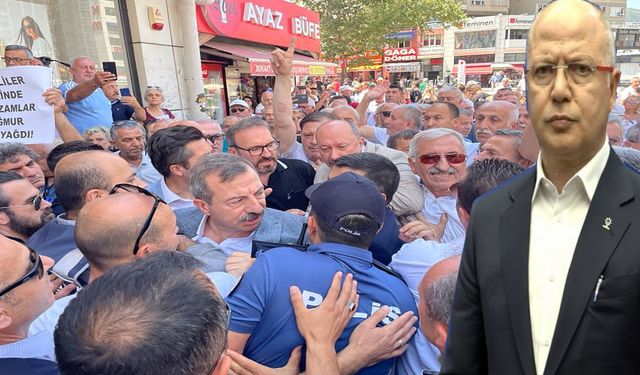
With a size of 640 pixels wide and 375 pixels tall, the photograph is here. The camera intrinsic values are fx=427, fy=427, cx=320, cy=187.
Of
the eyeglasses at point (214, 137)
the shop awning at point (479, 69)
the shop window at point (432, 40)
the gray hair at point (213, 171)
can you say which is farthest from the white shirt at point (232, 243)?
the shop window at point (432, 40)

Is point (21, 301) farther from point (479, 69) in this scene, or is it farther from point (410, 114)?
point (479, 69)

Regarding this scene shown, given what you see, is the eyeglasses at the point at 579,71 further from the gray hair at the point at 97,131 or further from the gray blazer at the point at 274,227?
the gray hair at the point at 97,131

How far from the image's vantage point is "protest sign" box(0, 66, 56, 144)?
10.9ft

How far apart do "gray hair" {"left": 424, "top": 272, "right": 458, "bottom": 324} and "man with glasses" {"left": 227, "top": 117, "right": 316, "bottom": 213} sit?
194 centimetres

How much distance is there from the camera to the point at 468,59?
49719 millimetres

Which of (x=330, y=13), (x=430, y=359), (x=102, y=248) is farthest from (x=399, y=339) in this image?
(x=330, y=13)

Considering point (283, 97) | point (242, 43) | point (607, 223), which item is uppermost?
point (242, 43)

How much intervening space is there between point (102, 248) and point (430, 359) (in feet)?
4.69

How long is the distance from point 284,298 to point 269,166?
2033 mm

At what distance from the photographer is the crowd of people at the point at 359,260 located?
920mm

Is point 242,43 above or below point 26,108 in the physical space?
above

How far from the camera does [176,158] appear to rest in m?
3.11

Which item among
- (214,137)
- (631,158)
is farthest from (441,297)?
(214,137)

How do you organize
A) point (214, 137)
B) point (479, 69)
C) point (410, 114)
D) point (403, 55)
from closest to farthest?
point (214, 137) < point (410, 114) < point (479, 69) < point (403, 55)
